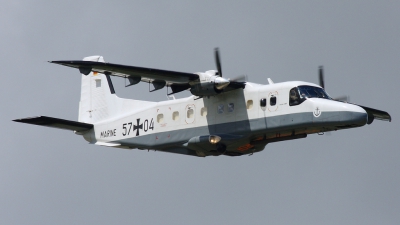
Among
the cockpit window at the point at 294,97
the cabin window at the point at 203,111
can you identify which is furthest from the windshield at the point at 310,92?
the cabin window at the point at 203,111

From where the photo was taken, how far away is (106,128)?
32.3 metres

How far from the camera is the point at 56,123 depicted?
30.6 m

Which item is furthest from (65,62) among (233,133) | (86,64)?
(233,133)

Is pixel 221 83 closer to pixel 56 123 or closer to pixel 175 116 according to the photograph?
pixel 175 116

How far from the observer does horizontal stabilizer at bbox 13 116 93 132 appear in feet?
96.9

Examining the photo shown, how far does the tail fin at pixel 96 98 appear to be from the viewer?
1320 inches

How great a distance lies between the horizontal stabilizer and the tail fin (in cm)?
112

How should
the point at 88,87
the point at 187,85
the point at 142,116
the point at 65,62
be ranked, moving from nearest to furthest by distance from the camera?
the point at 65,62
the point at 187,85
the point at 142,116
the point at 88,87

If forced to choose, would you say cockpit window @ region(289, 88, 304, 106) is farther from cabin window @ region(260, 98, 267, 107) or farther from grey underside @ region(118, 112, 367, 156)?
cabin window @ region(260, 98, 267, 107)

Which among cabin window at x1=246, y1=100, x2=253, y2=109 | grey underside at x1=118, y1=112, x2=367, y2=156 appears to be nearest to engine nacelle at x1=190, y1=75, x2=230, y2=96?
cabin window at x1=246, y1=100, x2=253, y2=109

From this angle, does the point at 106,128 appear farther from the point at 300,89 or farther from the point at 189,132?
the point at 300,89

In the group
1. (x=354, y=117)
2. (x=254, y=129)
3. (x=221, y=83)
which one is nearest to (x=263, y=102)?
(x=254, y=129)

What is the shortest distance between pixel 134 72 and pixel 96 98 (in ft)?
22.8

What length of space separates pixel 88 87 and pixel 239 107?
30.2ft
